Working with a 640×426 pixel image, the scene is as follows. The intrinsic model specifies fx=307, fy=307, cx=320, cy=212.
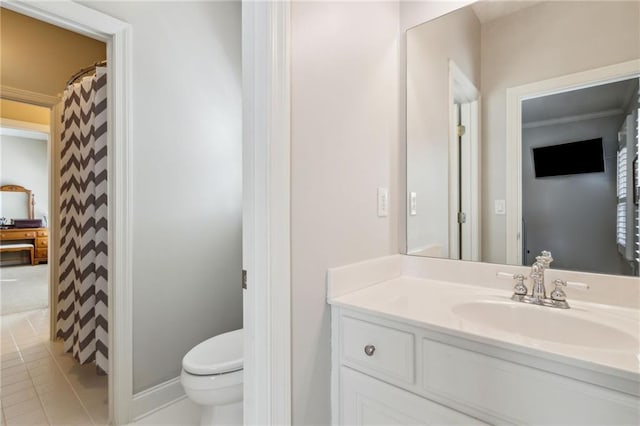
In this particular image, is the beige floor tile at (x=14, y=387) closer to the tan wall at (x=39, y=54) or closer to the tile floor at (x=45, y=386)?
the tile floor at (x=45, y=386)

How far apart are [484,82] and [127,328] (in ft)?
6.82

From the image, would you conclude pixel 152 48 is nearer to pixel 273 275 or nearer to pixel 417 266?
pixel 273 275

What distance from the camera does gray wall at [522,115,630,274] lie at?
1.02 meters

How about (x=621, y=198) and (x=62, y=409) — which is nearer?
(x=621, y=198)

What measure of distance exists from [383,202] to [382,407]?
2.52 feet

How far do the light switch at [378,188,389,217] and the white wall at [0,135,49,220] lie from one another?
27.1 feet

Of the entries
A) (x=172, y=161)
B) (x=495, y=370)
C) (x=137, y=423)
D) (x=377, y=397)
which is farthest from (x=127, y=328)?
(x=495, y=370)

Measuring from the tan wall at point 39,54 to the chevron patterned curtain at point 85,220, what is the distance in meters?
0.59

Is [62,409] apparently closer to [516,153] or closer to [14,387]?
[14,387]

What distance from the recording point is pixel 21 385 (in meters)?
1.96

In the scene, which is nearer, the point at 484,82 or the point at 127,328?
the point at 484,82

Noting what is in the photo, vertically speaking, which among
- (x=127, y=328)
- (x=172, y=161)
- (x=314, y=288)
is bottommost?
(x=127, y=328)

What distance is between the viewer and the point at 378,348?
0.96 metres

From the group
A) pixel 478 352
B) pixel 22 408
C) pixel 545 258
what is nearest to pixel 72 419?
pixel 22 408
